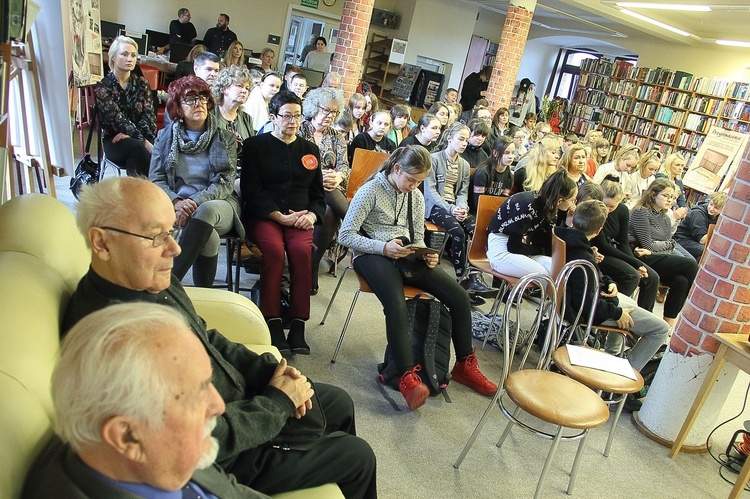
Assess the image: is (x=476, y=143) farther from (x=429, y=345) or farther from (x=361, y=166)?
(x=429, y=345)

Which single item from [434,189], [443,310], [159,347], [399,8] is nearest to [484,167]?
[434,189]

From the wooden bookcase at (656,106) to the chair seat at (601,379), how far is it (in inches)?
323

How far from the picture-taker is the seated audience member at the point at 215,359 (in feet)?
4.97

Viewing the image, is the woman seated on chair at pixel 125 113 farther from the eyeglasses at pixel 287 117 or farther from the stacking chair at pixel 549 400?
the stacking chair at pixel 549 400

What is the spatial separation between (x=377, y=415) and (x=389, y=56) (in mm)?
10508

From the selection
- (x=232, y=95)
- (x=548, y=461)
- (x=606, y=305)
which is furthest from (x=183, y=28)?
(x=548, y=461)

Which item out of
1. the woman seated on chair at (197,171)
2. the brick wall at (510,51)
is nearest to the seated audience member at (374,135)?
the woman seated on chair at (197,171)

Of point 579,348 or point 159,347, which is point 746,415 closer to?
point 579,348

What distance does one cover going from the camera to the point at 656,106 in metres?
10.7

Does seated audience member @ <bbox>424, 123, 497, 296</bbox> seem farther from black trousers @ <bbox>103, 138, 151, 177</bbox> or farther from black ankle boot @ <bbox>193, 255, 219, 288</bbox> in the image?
black trousers @ <bbox>103, 138, 151, 177</bbox>

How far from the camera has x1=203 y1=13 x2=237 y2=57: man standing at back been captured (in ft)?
33.5

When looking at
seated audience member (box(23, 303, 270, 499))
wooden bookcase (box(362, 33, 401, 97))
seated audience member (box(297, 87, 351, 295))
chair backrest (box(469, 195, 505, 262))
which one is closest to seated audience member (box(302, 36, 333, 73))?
wooden bookcase (box(362, 33, 401, 97))

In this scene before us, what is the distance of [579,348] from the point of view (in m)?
2.80

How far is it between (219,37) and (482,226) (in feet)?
26.0
